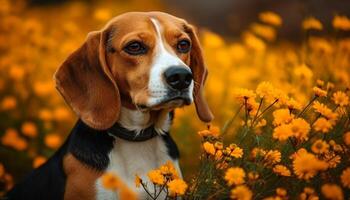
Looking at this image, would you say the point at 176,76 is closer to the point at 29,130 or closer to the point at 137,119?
the point at 137,119

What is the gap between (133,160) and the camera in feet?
13.3

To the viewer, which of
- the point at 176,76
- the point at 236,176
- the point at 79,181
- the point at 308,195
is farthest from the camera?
the point at 79,181

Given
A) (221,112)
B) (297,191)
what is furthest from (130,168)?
(221,112)

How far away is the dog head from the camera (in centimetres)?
385

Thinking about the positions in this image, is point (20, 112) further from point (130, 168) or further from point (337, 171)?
point (337, 171)

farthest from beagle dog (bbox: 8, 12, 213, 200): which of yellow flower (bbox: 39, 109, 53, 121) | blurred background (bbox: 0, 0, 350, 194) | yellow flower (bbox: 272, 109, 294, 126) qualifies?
yellow flower (bbox: 39, 109, 53, 121)

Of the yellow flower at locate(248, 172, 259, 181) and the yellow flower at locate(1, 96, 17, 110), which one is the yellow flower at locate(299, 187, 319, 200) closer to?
the yellow flower at locate(248, 172, 259, 181)

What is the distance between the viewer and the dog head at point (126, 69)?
12.6ft

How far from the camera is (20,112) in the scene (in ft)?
21.8

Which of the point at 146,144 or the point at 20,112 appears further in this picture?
the point at 20,112

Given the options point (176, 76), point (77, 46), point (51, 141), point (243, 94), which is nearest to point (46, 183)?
point (176, 76)

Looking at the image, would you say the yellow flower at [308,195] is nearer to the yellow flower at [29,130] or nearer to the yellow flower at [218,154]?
the yellow flower at [218,154]

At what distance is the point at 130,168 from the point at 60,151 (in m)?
0.57

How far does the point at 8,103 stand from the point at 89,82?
2.26 metres
